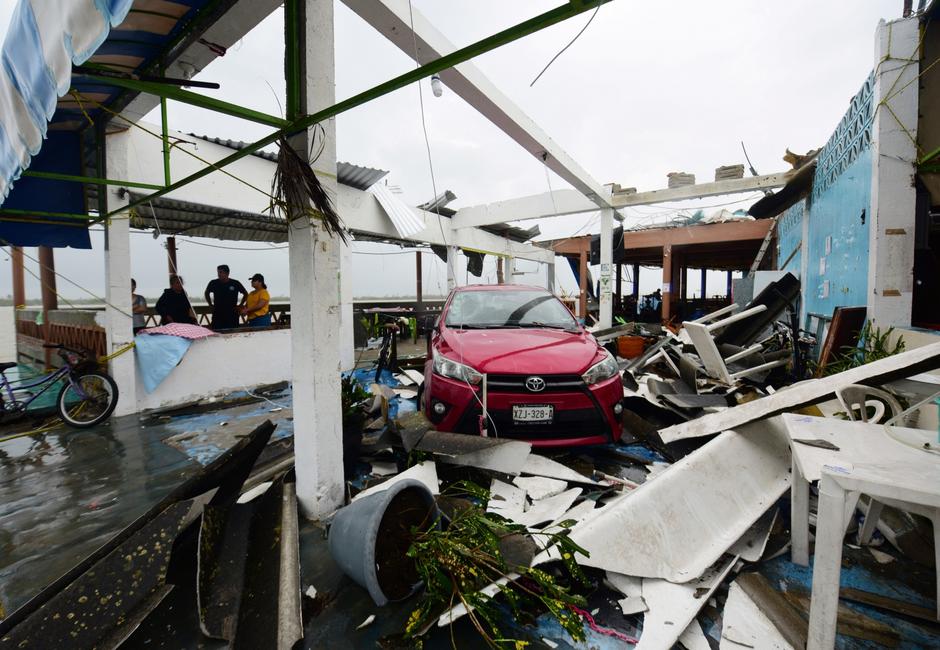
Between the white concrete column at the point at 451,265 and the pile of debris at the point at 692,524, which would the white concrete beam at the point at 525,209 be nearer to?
the white concrete column at the point at 451,265

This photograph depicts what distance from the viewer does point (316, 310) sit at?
2770mm

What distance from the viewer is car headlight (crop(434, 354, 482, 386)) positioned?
353 cm

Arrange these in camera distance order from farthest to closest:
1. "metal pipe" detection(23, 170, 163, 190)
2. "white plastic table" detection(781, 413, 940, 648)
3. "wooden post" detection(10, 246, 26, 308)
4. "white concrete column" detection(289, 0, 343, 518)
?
A: "wooden post" detection(10, 246, 26, 308), "metal pipe" detection(23, 170, 163, 190), "white concrete column" detection(289, 0, 343, 518), "white plastic table" detection(781, 413, 940, 648)

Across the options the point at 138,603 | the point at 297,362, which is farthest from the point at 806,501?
the point at 138,603

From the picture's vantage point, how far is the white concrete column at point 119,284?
17.6 ft

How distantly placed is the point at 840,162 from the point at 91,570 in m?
9.14

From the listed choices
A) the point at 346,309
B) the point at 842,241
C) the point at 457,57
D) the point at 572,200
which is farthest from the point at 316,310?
the point at 572,200

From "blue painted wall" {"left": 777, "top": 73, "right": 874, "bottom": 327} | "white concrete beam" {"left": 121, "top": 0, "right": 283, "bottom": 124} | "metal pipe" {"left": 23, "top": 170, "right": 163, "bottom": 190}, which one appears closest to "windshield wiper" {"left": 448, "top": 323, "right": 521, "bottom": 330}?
"white concrete beam" {"left": 121, "top": 0, "right": 283, "bottom": 124}

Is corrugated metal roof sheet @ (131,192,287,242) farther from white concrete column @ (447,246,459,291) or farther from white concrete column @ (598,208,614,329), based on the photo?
white concrete column @ (598,208,614,329)

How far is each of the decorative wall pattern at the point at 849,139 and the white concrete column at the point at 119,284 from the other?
9.65 meters

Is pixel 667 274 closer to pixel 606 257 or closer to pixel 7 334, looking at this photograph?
pixel 606 257

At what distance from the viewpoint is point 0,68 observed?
2168 millimetres

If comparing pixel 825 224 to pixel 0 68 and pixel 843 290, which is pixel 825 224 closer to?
pixel 843 290

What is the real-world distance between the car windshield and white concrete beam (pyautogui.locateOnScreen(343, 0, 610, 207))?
271cm
